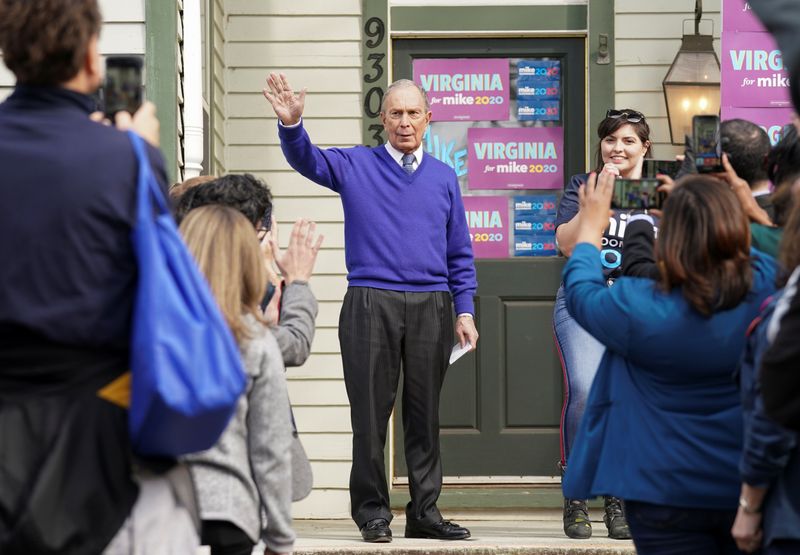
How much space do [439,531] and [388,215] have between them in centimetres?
141

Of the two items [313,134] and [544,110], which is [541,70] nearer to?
[544,110]

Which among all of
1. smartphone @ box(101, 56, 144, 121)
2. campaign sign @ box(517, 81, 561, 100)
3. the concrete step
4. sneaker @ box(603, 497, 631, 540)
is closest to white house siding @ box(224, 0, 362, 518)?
the concrete step

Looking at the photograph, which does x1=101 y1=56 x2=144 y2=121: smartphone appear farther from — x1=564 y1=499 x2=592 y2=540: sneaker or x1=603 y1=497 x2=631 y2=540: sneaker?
x1=564 y1=499 x2=592 y2=540: sneaker

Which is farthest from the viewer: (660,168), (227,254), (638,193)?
(660,168)

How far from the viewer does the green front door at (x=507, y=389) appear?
7.54 m

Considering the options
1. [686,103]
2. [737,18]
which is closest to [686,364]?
[737,18]

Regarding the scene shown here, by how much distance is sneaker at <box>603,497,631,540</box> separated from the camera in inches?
231

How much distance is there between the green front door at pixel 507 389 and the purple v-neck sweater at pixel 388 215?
1396 millimetres

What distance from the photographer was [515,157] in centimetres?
768

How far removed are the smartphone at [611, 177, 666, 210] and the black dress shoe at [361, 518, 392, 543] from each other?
2514mm

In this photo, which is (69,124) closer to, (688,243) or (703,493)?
(688,243)

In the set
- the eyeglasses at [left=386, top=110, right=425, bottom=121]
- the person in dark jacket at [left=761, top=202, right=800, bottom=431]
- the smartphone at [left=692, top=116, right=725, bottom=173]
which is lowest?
the person in dark jacket at [left=761, top=202, right=800, bottom=431]

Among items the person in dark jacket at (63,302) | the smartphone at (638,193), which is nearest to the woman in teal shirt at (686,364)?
the smartphone at (638,193)

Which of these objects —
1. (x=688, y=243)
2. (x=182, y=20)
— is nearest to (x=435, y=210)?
(x=182, y=20)
